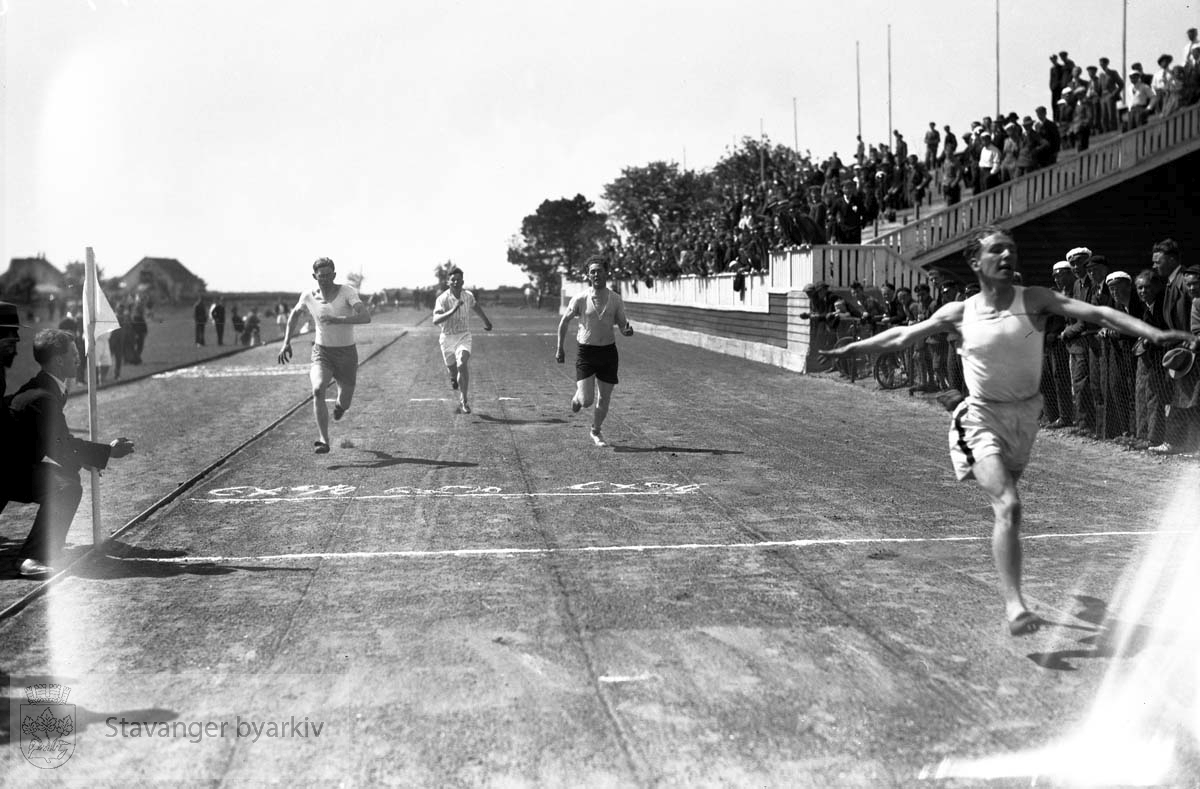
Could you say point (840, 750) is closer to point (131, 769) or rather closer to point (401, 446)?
point (131, 769)

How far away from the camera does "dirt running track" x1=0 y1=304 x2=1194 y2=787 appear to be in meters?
4.66

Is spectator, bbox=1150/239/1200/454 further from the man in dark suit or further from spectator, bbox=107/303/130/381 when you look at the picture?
spectator, bbox=107/303/130/381

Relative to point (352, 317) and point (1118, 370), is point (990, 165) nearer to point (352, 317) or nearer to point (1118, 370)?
point (1118, 370)

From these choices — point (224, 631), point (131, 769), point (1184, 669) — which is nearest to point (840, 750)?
point (1184, 669)

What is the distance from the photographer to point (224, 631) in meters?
6.28

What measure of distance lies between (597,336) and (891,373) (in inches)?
318

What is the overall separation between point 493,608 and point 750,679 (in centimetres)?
175

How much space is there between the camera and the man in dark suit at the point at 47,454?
7.59 m

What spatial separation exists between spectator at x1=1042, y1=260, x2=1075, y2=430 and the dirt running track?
1.12m

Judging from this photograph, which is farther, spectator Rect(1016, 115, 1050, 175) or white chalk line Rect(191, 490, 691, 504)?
spectator Rect(1016, 115, 1050, 175)

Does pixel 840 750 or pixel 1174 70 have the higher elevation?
pixel 1174 70

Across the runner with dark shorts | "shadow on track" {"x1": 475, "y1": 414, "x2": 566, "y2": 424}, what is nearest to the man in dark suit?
the runner with dark shorts

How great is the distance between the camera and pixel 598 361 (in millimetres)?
13781

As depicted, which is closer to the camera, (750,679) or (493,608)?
(750,679)
